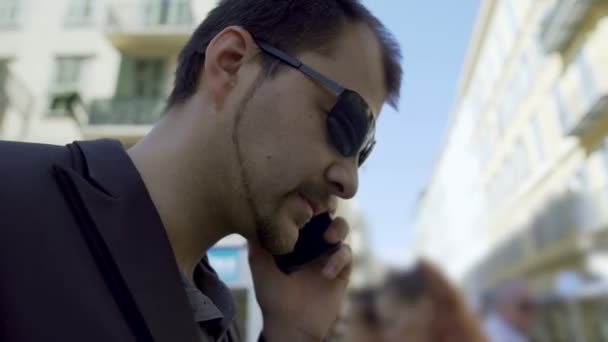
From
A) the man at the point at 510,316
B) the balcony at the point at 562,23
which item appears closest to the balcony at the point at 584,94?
the balcony at the point at 562,23

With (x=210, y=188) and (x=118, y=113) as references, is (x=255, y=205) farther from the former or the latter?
(x=118, y=113)

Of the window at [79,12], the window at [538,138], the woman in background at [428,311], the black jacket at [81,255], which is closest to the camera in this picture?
the black jacket at [81,255]

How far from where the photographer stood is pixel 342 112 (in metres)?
0.92

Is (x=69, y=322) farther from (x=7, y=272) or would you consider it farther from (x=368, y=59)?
(x=368, y=59)

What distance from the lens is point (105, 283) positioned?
606mm

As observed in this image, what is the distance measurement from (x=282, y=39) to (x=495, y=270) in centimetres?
2320

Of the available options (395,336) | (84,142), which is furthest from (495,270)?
(84,142)

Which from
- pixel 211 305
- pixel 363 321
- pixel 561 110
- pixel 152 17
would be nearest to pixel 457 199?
pixel 561 110

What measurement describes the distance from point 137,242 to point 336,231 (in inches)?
23.3

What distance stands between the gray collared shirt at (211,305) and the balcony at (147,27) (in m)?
1.65

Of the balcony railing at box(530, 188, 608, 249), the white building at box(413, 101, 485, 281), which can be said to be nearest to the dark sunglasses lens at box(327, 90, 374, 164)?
the balcony railing at box(530, 188, 608, 249)

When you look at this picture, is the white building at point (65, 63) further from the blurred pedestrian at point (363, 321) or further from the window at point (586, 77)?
the window at point (586, 77)

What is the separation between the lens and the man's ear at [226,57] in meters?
0.91

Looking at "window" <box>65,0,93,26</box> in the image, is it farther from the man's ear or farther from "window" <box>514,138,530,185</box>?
"window" <box>514,138,530,185</box>
